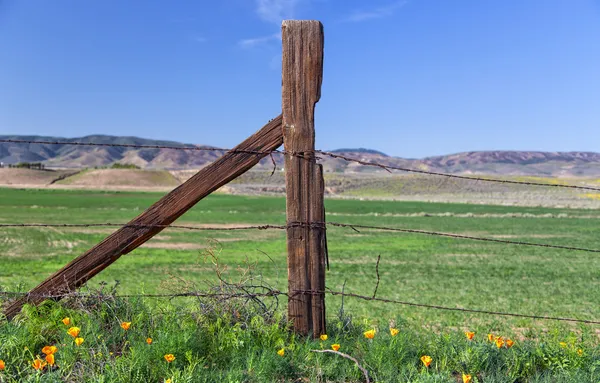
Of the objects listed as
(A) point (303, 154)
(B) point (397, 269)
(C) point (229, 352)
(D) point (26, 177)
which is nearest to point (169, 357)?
(C) point (229, 352)

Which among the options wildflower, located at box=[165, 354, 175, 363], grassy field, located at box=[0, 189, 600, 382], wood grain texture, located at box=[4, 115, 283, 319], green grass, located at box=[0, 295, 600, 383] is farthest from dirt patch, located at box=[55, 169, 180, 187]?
wildflower, located at box=[165, 354, 175, 363]

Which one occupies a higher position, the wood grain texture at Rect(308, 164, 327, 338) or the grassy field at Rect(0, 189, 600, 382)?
the wood grain texture at Rect(308, 164, 327, 338)

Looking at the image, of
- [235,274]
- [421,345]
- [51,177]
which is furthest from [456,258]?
[51,177]

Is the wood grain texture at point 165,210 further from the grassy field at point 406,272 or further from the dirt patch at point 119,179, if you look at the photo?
the dirt patch at point 119,179

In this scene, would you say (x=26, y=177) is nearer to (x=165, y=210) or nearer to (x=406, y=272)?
(x=406, y=272)

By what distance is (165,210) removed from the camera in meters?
3.69

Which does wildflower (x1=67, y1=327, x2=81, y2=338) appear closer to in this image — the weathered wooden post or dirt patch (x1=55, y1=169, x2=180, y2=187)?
the weathered wooden post

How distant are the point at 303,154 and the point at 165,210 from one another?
1.02 meters

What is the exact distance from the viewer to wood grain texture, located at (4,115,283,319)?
143 inches

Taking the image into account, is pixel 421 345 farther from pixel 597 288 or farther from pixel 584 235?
pixel 584 235

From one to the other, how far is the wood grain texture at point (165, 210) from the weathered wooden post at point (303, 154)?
160 millimetres

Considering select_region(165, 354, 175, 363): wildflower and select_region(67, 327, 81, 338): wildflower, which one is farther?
select_region(67, 327, 81, 338): wildflower

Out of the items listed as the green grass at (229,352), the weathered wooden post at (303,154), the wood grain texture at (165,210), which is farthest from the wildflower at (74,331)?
the weathered wooden post at (303,154)

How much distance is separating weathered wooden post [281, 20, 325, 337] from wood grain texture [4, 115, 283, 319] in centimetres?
16
